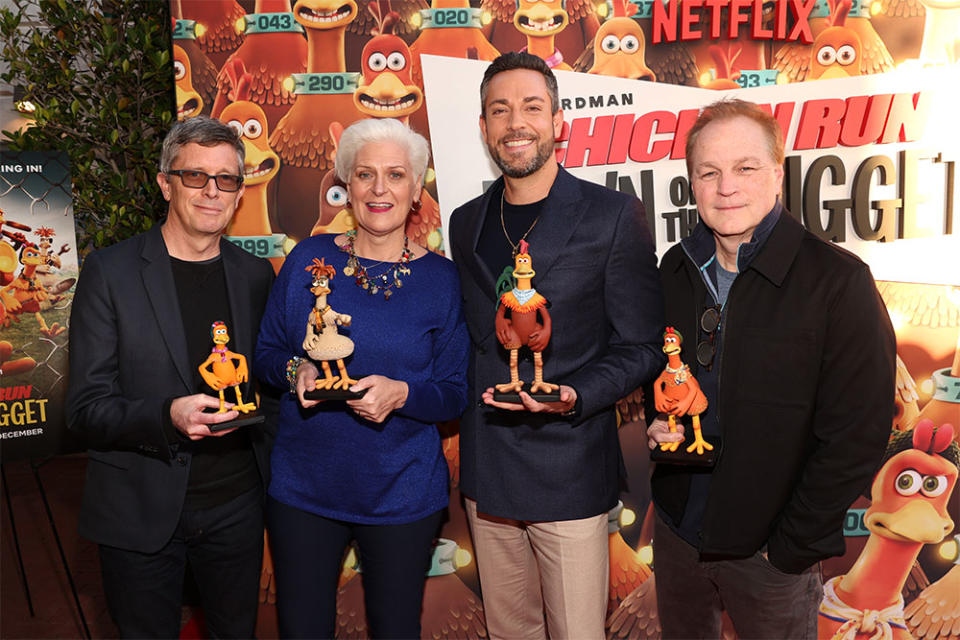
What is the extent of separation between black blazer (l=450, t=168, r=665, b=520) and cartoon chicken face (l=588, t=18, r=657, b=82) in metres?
0.98

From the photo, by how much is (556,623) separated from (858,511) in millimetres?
1713

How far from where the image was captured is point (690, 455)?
2.02m

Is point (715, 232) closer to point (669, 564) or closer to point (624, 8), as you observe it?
point (669, 564)

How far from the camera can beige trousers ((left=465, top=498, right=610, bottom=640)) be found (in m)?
2.30

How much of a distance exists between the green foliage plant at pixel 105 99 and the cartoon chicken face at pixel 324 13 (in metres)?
0.72

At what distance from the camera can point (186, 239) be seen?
7.55ft

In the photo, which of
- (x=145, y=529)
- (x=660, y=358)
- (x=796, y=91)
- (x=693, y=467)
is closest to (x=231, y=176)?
(x=145, y=529)

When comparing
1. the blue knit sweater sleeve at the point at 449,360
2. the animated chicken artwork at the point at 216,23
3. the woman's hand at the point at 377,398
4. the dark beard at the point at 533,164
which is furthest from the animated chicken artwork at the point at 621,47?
the woman's hand at the point at 377,398

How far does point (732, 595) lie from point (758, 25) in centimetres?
243

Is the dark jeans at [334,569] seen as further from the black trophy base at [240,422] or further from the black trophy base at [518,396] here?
the black trophy base at [518,396]

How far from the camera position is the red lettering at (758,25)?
9.67 ft

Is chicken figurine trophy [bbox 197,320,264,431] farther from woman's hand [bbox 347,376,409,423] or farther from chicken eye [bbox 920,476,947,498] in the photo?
chicken eye [bbox 920,476,947,498]

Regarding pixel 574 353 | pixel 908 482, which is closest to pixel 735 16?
pixel 574 353

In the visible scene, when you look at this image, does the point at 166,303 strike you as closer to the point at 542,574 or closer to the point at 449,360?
the point at 449,360
